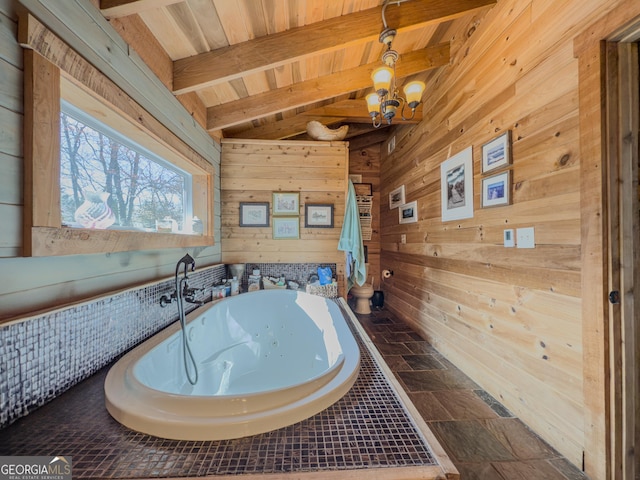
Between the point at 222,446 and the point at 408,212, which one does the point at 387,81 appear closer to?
the point at 408,212

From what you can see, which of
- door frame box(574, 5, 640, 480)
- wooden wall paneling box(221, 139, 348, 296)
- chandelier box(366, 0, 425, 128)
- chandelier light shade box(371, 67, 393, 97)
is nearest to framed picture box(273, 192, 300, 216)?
wooden wall paneling box(221, 139, 348, 296)

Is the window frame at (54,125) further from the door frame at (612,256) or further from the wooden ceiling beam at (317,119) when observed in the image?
the door frame at (612,256)

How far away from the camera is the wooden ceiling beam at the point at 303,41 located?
64.9 inches

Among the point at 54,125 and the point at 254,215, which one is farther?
the point at 254,215

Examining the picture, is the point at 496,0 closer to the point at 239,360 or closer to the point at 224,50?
the point at 224,50

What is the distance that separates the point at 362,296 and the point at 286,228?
134cm

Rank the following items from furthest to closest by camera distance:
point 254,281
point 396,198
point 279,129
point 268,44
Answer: point 396,198, point 279,129, point 254,281, point 268,44

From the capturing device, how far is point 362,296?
10.3 feet

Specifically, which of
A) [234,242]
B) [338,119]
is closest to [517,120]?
[338,119]

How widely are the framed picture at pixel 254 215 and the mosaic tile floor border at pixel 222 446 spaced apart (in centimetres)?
206

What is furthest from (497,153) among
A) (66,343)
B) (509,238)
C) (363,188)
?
(66,343)

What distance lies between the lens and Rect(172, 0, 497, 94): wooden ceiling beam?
1.65 meters

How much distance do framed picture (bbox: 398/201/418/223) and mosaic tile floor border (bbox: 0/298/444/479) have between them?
2116mm

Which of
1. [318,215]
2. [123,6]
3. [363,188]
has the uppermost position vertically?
[123,6]
